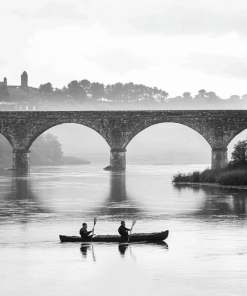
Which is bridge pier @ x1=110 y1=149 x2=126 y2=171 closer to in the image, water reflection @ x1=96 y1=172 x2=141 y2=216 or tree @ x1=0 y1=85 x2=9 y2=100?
water reflection @ x1=96 y1=172 x2=141 y2=216

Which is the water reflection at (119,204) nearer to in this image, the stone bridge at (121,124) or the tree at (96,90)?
the stone bridge at (121,124)

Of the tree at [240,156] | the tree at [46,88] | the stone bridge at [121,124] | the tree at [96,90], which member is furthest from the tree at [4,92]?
the tree at [240,156]

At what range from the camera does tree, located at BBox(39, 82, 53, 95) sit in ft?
582

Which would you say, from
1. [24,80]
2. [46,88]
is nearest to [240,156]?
[24,80]

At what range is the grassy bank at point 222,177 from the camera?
47188mm

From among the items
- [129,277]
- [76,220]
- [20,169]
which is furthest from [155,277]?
[20,169]

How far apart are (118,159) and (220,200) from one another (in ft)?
125

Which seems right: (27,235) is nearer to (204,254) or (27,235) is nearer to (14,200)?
(204,254)

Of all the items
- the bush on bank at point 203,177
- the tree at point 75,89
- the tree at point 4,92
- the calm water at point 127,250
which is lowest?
the calm water at point 127,250

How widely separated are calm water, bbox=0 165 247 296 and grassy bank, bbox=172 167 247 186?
18.0 ft

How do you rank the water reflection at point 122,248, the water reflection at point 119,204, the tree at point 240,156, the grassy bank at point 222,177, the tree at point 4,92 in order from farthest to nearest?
the tree at point 4,92
the tree at point 240,156
the grassy bank at point 222,177
the water reflection at point 119,204
the water reflection at point 122,248

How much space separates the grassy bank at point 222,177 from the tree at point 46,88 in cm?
12555

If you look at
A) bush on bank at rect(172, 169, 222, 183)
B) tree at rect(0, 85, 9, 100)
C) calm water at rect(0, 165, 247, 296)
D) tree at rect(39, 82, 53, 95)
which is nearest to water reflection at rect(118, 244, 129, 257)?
calm water at rect(0, 165, 247, 296)

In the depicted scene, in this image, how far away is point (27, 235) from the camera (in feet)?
87.0
